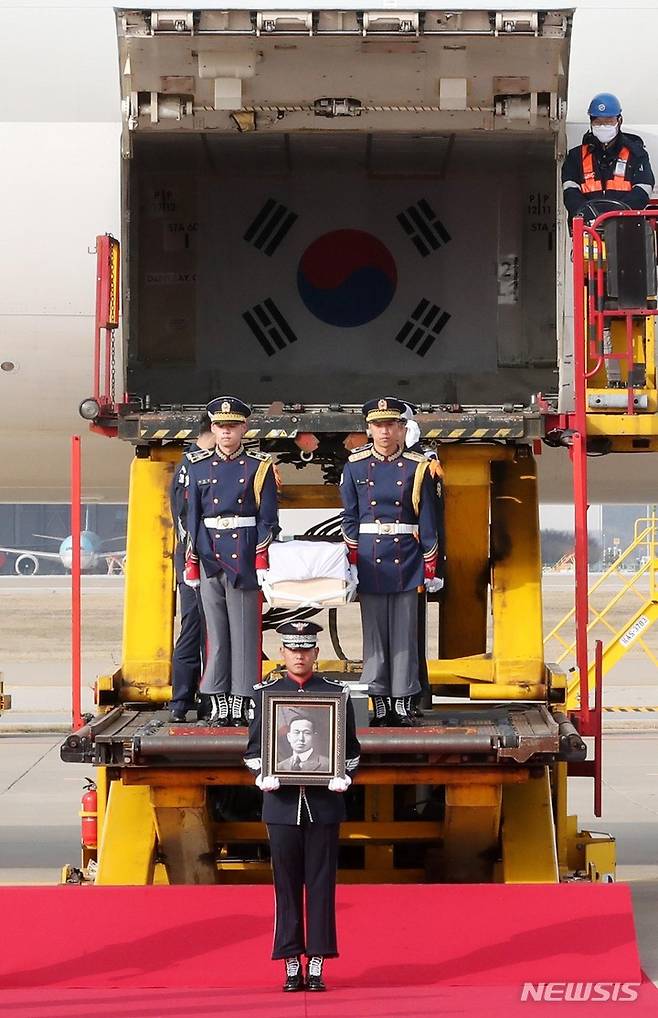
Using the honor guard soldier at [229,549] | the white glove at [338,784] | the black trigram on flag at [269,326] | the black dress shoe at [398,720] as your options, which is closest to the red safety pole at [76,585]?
the honor guard soldier at [229,549]

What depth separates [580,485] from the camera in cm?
682

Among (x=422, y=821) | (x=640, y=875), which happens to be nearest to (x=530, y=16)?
(x=422, y=821)

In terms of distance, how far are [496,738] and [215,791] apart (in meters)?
1.74

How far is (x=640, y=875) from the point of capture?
9.62 m

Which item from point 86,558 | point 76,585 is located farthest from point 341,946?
point 86,558

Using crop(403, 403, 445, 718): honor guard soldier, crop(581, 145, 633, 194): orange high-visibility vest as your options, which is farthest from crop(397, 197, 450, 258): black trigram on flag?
crop(403, 403, 445, 718): honor guard soldier

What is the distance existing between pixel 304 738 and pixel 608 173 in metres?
3.96

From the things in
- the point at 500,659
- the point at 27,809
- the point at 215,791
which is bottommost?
the point at 27,809

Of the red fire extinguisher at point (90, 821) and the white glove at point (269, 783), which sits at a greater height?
the white glove at point (269, 783)

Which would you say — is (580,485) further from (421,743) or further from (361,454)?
(421,743)

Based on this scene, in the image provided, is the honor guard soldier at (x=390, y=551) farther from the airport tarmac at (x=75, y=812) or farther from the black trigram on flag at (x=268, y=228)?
the black trigram on flag at (x=268, y=228)

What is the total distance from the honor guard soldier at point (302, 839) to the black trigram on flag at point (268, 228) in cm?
419

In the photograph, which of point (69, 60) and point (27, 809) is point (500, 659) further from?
point (27, 809)

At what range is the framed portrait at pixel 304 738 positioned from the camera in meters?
5.78
